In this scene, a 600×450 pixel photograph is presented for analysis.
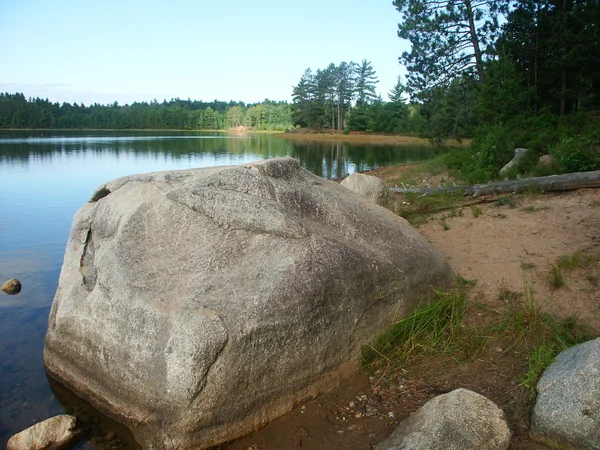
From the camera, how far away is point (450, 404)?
12.2 ft

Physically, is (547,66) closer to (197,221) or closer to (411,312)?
(411,312)

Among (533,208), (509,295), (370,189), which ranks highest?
(370,189)

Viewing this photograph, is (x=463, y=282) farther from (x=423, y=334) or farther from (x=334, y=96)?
(x=334, y=96)

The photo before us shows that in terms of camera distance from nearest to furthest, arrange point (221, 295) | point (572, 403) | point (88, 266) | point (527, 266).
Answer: point (572, 403) → point (221, 295) → point (88, 266) → point (527, 266)

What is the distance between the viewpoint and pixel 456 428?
3.54 m

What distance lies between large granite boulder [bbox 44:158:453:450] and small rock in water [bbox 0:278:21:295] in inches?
122

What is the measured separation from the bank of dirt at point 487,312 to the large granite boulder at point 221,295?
0.82 ft

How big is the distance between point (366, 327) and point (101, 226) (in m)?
3.44

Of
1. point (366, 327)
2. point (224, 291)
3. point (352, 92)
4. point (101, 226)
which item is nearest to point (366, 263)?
point (366, 327)

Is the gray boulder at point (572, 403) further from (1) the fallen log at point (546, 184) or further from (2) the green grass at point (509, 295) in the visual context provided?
(1) the fallen log at point (546, 184)

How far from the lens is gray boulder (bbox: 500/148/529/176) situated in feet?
45.1

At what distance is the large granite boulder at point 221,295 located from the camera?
4.05m

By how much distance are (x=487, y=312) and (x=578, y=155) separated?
7218 millimetres

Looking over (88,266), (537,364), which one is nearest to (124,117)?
(88,266)
